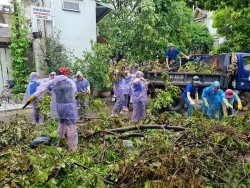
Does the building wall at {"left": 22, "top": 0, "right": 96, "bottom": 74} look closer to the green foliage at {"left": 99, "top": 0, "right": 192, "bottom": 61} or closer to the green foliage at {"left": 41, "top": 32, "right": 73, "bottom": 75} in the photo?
the green foliage at {"left": 41, "top": 32, "right": 73, "bottom": 75}

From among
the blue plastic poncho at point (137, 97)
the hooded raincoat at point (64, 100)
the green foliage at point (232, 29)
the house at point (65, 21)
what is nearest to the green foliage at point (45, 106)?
the hooded raincoat at point (64, 100)

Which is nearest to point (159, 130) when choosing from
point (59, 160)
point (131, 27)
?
point (59, 160)

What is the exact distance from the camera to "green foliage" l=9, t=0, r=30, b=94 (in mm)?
12344

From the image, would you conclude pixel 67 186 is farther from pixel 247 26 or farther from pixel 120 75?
pixel 247 26

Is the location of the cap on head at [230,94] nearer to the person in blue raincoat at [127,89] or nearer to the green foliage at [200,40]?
the person in blue raincoat at [127,89]

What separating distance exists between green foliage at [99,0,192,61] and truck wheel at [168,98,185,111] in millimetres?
5357

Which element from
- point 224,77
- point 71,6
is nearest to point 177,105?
point 224,77

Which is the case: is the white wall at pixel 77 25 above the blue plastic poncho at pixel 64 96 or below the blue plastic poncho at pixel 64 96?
Result: above

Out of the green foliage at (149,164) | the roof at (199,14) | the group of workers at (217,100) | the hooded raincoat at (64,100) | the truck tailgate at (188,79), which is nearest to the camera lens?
the green foliage at (149,164)

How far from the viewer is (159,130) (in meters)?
5.14

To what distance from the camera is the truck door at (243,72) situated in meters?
10.1

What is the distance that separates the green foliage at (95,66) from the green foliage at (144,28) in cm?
189

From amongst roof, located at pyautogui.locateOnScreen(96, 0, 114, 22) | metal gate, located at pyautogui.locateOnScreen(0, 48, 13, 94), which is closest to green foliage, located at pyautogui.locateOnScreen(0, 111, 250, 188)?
metal gate, located at pyautogui.locateOnScreen(0, 48, 13, 94)

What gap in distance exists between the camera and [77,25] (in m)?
14.2
